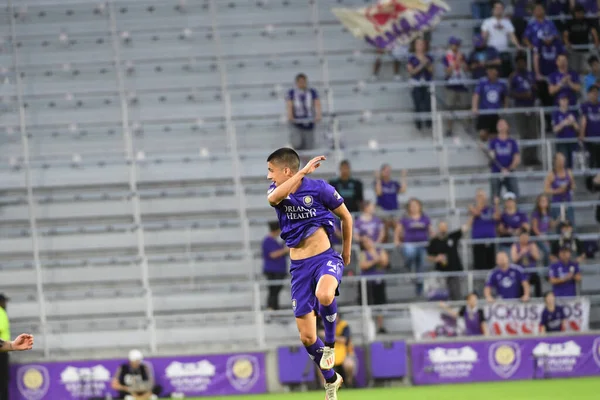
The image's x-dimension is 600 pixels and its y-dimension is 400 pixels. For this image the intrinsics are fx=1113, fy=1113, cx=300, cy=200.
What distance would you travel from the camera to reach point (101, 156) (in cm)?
2156

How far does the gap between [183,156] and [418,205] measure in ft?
15.4

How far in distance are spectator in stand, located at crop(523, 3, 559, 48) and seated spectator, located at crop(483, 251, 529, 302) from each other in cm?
505

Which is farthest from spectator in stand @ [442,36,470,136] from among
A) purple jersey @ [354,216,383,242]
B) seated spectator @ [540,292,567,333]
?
seated spectator @ [540,292,567,333]

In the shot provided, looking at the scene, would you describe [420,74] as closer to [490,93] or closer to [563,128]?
[490,93]

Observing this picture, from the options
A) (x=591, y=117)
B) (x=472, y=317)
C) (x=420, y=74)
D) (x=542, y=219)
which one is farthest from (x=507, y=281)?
(x=420, y=74)

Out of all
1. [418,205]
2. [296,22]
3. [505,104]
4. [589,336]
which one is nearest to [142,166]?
[296,22]

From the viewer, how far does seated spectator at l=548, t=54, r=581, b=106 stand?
68.2 feet

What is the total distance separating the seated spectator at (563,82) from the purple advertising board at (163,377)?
7621 millimetres

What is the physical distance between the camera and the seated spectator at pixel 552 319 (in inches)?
722

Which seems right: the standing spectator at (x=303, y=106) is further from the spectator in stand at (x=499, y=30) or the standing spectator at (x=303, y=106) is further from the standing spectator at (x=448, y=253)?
the spectator in stand at (x=499, y=30)

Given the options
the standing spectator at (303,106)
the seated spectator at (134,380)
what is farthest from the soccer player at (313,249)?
the standing spectator at (303,106)

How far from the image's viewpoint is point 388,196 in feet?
63.5

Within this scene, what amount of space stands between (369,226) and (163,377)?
13.8 feet

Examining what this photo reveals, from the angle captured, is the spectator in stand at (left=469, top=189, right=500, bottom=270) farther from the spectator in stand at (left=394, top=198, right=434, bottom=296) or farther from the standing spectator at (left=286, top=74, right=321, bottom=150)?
the standing spectator at (left=286, top=74, right=321, bottom=150)
